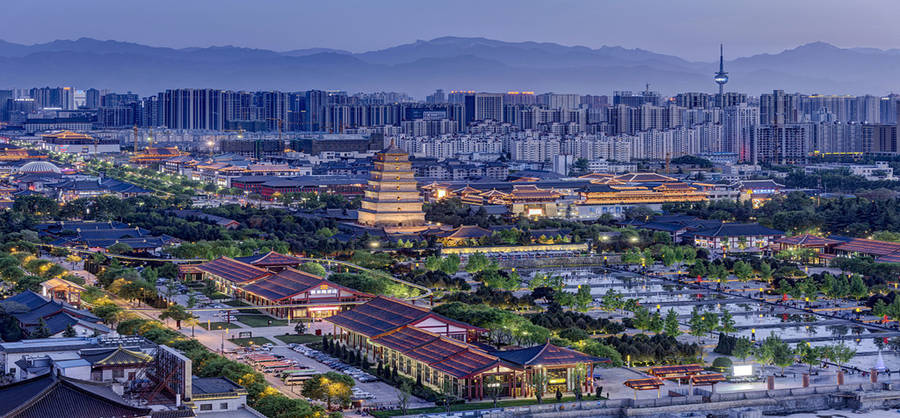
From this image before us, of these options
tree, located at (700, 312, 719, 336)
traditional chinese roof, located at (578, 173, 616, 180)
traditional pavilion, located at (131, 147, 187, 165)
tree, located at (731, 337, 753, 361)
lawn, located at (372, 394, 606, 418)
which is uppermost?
traditional pavilion, located at (131, 147, 187, 165)

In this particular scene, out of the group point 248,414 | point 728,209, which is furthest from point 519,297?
point 728,209

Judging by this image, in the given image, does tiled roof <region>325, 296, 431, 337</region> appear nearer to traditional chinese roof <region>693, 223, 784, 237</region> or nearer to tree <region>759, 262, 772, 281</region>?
tree <region>759, 262, 772, 281</region>

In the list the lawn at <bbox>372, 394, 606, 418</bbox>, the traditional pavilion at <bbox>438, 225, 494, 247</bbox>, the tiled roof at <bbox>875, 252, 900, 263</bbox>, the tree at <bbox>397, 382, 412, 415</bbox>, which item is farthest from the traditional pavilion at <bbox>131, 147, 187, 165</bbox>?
the lawn at <bbox>372, 394, 606, 418</bbox>

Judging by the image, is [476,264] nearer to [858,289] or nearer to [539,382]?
[858,289]

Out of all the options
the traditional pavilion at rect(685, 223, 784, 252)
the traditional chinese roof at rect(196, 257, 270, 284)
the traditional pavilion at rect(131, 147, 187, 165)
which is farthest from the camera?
the traditional pavilion at rect(131, 147, 187, 165)

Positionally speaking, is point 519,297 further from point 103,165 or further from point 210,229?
point 103,165

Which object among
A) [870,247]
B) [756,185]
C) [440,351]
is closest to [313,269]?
[440,351]

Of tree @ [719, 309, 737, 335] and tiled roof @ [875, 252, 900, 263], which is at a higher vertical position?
tiled roof @ [875, 252, 900, 263]
